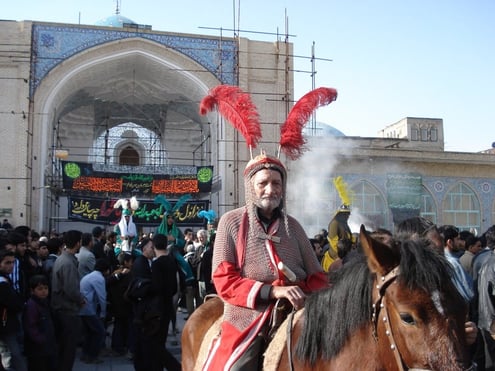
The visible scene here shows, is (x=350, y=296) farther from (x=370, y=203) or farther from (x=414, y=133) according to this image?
(x=414, y=133)

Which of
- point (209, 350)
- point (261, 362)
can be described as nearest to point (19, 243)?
point (209, 350)

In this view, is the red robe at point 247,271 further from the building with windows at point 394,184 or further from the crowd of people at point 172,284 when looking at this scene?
the building with windows at point 394,184

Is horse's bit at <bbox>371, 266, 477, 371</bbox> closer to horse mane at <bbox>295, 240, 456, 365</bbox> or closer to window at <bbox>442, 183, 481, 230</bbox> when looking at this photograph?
horse mane at <bbox>295, 240, 456, 365</bbox>

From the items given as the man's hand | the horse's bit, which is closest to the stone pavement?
the man's hand

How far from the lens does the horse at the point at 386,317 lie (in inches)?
62.1

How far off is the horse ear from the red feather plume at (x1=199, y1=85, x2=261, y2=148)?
1.33 m

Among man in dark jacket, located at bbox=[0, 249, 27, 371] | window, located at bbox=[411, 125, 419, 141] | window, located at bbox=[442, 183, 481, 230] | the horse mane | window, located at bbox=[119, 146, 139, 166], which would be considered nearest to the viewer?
the horse mane

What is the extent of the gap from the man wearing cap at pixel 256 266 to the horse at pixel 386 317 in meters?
0.24

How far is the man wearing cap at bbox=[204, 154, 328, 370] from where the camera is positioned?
2.33 meters

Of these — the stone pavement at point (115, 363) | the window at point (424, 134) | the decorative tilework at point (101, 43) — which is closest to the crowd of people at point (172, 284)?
the stone pavement at point (115, 363)

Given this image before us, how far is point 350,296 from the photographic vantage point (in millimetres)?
1896

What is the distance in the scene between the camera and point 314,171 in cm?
1972

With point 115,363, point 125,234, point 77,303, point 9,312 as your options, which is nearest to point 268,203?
point 9,312

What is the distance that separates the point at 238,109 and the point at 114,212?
14.3 m
